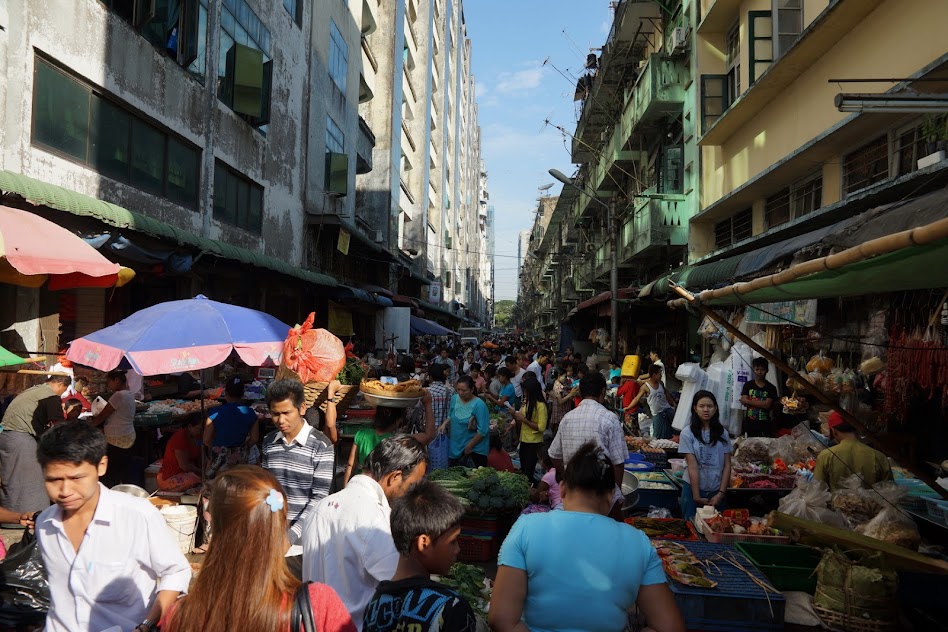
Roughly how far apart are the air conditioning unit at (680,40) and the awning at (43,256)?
15420mm

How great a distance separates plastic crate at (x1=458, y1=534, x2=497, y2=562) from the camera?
6188 mm

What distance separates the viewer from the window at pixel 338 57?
23.9 metres

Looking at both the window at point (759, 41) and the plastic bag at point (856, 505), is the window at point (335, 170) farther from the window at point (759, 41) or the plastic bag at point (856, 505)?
the plastic bag at point (856, 505)

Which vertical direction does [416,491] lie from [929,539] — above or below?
above

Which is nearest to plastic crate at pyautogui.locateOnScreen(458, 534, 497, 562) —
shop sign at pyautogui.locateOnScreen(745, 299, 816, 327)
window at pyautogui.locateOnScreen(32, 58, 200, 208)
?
shop sign at pyautogui.locateOnScreen(745, 299, 816, 327)

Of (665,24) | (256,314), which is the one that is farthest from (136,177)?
(665,24)

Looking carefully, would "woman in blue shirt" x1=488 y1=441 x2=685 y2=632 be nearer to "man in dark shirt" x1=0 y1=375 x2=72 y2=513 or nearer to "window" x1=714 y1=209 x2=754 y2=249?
"man in dark shirt" x1=0 y1=375 x2=72 y2=513

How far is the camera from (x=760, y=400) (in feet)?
31.8

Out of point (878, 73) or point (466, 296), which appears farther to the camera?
point (466, 296)

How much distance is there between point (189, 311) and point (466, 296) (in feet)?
280

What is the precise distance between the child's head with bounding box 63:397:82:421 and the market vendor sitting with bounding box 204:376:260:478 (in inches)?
99.8

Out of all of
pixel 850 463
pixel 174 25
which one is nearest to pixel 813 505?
pixel 850 463

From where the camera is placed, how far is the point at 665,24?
19734 millimetres

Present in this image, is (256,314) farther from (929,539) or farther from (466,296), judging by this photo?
(466,296)
